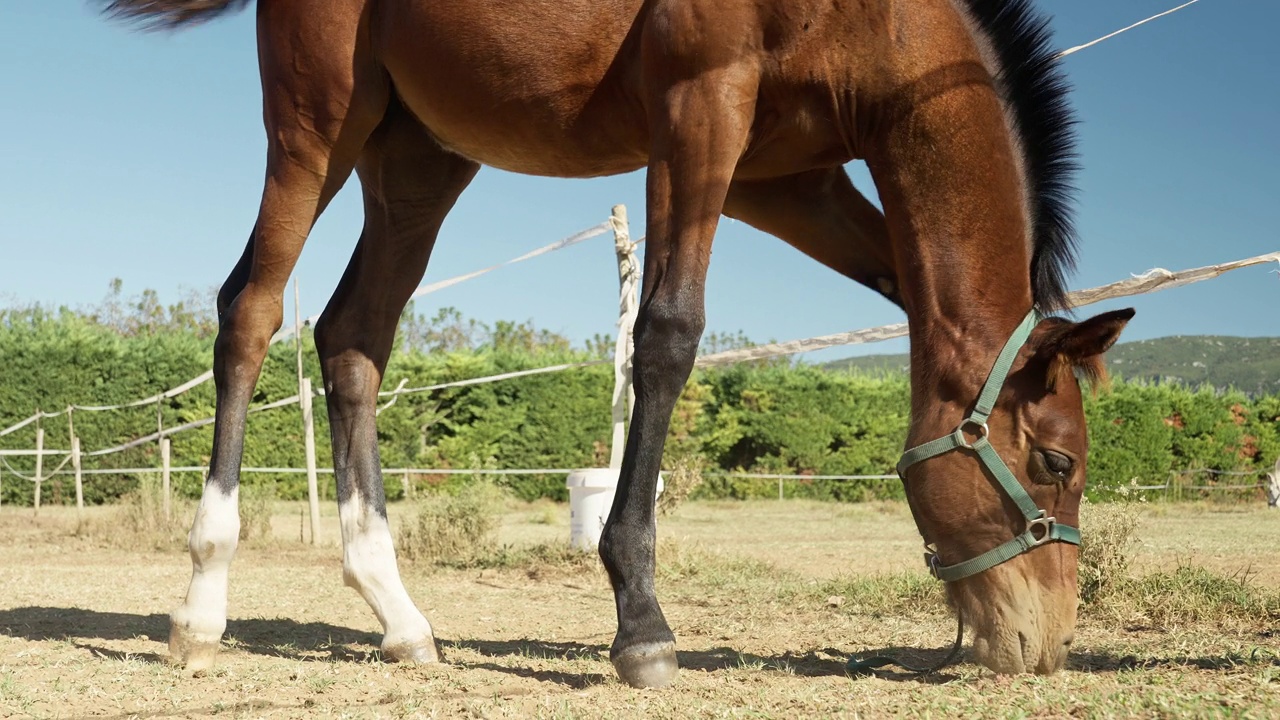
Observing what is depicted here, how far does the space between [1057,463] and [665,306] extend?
44.5 inches

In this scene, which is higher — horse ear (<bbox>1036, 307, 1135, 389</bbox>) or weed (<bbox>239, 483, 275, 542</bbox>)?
horse ear (<bbox>1036, 307, 1135, 389</bbox>)

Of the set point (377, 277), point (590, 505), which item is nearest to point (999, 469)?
point (377, 277)

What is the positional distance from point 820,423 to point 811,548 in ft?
30.2

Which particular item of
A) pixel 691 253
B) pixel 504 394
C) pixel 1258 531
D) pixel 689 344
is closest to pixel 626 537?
pixel 689 344

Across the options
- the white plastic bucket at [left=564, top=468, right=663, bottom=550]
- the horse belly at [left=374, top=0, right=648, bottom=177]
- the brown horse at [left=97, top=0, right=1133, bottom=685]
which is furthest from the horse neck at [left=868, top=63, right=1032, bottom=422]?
the white plastic bucket at [left=564, top=468, right=663, bottom=550]

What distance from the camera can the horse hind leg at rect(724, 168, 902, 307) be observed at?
342 centimetres

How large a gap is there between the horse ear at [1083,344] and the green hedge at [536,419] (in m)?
12.6

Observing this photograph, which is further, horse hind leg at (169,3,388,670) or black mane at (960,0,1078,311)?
horse hind leg at (169,3,388,670)

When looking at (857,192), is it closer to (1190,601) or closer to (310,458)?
(1190,601)

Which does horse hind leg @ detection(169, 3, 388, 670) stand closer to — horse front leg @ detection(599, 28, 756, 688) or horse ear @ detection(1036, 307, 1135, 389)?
horse front leg @ detection(599, 28, 756, 688)

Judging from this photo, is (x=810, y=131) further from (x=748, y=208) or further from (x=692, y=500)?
(x=692, y=500)

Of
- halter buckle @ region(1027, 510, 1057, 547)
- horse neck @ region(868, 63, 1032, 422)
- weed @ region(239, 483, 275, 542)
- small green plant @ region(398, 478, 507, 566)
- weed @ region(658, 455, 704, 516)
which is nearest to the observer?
halter buckle @ region(1027, 510, 1057, 547)

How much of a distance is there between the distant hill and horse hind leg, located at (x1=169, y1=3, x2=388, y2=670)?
66.0 meters

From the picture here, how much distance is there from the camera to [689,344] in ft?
9.29
